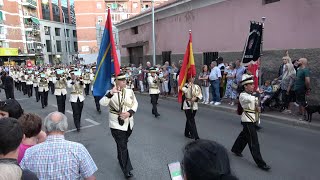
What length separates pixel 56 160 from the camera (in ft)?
8.95

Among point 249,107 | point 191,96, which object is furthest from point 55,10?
point 249,107

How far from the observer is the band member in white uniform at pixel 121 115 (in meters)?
5.24

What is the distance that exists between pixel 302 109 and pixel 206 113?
3.25 metres

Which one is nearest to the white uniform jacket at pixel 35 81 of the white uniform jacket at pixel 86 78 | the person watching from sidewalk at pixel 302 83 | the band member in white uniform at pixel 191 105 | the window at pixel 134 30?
the white uniform jacket at pixel 86 78

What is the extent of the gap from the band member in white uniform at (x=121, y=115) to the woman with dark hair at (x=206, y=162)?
12.1 ft

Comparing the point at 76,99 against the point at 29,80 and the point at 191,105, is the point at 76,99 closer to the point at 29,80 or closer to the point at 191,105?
the point at 191,105

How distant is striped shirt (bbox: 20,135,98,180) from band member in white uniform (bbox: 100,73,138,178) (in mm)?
2409

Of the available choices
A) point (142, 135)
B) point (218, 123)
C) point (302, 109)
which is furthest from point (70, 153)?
point (302, 109)

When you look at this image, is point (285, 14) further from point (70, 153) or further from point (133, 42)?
point (133, 42)

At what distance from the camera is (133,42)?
25125 mm

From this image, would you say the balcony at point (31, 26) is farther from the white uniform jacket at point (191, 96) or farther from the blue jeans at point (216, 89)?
the white uniform jacket at point (191, 96)

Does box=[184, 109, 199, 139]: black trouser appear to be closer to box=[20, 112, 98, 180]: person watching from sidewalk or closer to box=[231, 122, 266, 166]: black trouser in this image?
box=[231, 122, 266, 166]: black trouser

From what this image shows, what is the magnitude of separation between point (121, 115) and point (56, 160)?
8.32ft

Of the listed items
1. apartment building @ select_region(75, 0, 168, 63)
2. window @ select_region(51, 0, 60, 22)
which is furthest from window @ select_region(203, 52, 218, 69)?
window @ select_region(51, 0, 60, 22)
